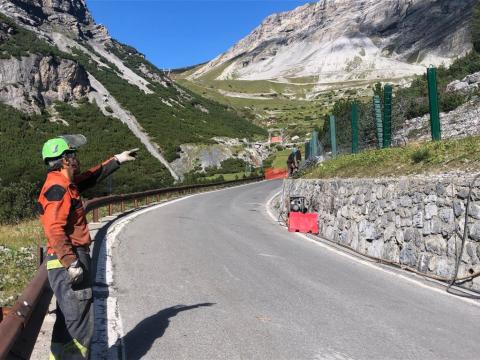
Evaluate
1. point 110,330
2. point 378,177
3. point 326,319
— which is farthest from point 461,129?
point 110,330

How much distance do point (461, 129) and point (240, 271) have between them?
9193 millimetres

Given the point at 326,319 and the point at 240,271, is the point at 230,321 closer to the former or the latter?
the point at 326,319

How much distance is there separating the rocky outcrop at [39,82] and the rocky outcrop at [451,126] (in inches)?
1846

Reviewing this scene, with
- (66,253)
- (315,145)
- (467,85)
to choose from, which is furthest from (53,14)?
(66,253)

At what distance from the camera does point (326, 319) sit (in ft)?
20.5

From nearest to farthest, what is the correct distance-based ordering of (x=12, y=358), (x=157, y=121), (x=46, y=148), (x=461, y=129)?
(x=12, y=358), (x=46, y=148), (x=461, y=129), (x=157, y=121)

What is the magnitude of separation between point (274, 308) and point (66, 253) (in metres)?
3.38

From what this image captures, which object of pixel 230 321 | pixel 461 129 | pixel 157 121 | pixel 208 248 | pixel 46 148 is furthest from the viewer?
pixel 157 121

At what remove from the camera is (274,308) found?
263 inches

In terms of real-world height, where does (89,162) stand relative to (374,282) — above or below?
above

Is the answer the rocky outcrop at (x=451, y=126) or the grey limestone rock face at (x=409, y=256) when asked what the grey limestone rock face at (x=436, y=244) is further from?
the rocky outcrop at (x=451, y=126)

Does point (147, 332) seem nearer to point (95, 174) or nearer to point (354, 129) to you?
point (95, 174)

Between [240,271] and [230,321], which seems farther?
[240,271]

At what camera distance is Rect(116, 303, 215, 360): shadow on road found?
5117 millimetres
